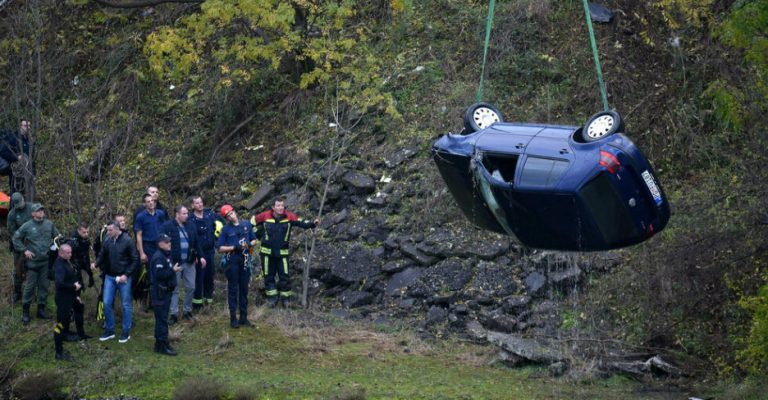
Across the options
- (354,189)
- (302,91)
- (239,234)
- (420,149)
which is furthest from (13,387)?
(302,91)

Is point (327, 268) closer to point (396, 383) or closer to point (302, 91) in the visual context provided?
point (396, 383)

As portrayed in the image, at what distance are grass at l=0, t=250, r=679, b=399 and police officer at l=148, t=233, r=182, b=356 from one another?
0.29 meters

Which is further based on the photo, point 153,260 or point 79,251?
point 79,251

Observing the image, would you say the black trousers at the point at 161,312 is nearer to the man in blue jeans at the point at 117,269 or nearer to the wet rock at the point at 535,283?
the man in blue jeans at the point at 117,269

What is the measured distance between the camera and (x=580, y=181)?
427 inches

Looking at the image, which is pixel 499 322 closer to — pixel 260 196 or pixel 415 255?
pixel 415 255

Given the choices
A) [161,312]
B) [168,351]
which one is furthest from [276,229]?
[168,351]

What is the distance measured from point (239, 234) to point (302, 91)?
294 inches

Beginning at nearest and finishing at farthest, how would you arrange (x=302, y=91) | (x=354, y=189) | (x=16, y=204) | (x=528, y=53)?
(x=16, y=204), (x=354, y=189), (x=528, y=53), (x=302, y=91)

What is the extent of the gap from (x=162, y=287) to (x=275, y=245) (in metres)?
2.42

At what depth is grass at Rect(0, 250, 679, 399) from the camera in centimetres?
1418

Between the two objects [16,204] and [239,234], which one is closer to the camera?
[239,234]

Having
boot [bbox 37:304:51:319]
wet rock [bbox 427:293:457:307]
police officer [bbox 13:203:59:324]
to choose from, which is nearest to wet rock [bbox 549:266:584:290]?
wet rock [bbox 427:293:457:307]

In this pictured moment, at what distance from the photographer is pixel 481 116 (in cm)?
1211
